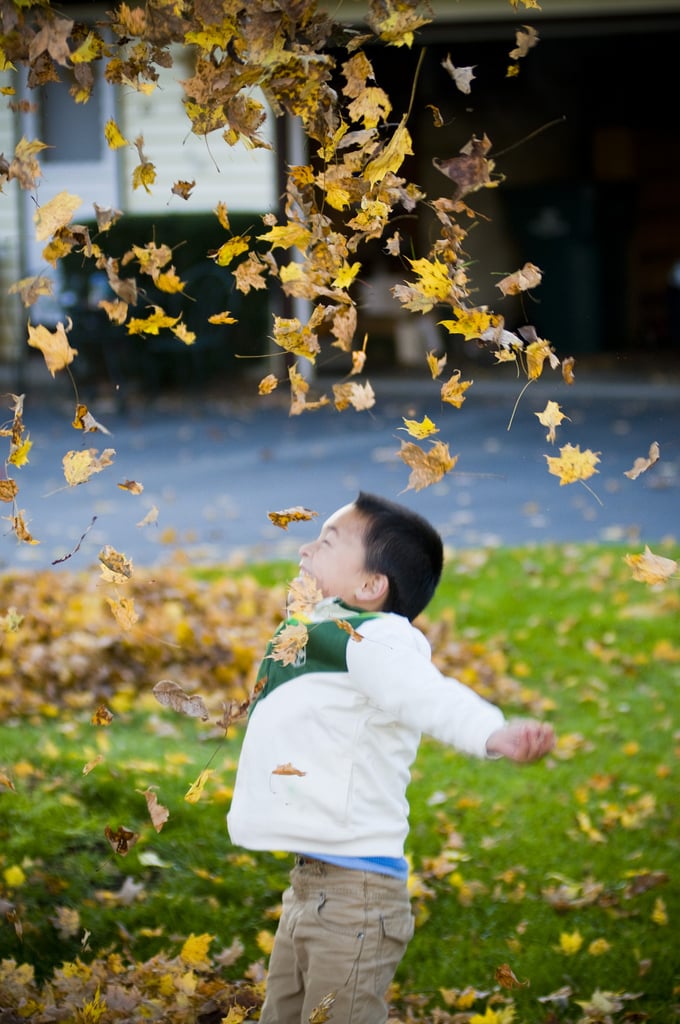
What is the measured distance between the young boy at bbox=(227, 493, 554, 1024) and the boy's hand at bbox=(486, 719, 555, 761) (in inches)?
5.2

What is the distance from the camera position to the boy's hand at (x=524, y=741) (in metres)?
2.07

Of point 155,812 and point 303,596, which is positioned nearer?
point 303,596

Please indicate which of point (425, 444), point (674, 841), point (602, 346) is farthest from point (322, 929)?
point (602, 346)

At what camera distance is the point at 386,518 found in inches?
97.3

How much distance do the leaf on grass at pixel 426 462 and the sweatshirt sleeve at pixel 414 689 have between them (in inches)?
12.8

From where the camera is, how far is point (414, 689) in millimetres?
2229

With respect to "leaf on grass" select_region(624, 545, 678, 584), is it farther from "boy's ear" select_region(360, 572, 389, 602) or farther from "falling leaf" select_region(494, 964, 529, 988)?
"falling leaf" select_region(494, 964, 529, 988)

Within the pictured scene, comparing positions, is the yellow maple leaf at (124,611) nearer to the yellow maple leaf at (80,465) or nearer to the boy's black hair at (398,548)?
the yellow maple leaf at (80,465)

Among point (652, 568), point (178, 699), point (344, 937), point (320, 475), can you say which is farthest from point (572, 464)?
point (320, 475)

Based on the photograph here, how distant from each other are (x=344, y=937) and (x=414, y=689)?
1.55 feet

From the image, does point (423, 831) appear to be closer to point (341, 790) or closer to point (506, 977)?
point (506, 977)

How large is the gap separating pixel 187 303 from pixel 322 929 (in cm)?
1252

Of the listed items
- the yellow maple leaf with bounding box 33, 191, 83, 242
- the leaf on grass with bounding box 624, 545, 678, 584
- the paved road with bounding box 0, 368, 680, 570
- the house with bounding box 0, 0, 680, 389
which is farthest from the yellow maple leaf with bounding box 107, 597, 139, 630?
the house with bounding box 0, 0, 680, 389

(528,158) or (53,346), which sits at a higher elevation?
(53,346)
